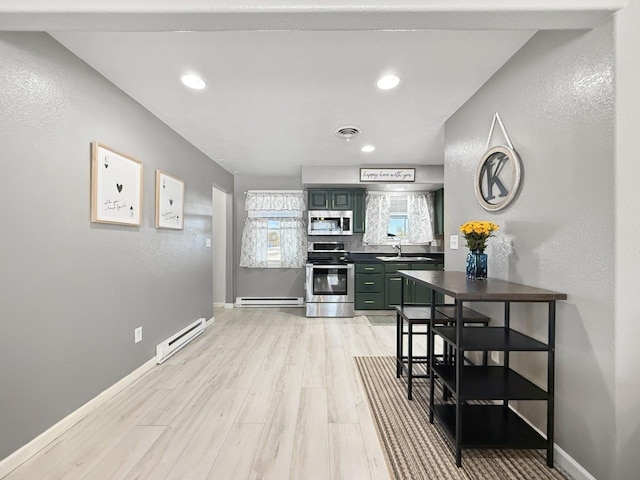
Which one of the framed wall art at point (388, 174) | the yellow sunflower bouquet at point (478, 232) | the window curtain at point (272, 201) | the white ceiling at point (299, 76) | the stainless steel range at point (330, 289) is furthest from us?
the window curtain at point (272, 201)

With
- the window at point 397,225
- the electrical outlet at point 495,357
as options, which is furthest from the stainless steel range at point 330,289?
the electrical outlet at point 495,357

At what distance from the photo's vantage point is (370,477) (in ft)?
5.03

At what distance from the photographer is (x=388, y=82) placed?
2.23 metres

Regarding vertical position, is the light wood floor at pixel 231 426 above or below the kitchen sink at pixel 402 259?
below

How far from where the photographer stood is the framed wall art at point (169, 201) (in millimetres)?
2967

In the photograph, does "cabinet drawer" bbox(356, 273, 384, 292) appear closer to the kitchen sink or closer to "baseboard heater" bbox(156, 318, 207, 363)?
the kitchen sink

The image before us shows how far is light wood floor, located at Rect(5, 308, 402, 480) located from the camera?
1.59 metres

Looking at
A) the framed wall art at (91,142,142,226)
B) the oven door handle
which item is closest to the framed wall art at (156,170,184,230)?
the framed wall art at (91,142,142,226)

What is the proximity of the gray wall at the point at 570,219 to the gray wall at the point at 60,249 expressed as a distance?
275cm

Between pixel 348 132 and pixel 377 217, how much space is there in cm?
254

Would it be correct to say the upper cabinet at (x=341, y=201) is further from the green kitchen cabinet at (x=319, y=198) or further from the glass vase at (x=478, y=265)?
the glass vase at (x=478, y=265)

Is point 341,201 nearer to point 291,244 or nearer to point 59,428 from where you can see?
point 291,244

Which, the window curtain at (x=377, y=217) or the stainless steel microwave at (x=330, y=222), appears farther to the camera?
the window curtain at (x=377, y=217)

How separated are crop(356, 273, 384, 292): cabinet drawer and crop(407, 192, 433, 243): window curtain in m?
1.05
